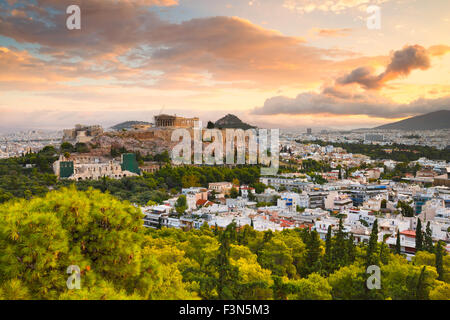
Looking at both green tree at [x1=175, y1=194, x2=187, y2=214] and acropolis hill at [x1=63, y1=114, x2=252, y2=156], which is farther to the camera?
acropolis hill at [x1=63, y1=114, x2=252, y2=156]

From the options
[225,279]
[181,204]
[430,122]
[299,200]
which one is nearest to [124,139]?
[181,204]

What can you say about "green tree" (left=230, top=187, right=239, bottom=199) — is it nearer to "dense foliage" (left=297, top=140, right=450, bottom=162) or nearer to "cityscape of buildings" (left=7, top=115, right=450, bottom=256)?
"cityscape of buildings" (left=7, top=115, right=450, bottom=256)

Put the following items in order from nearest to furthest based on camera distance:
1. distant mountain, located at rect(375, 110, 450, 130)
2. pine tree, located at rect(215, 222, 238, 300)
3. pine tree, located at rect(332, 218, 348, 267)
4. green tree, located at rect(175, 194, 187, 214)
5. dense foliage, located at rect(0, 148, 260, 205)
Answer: pine tree, located at rect(215, 222, 238, 300) < pine tree, located at rect(332, 218, 348, 267) < green tree, located at rect(175, 194, 187, 214) < dense foliage, located at rect(0, 148, 260, 205) < distant mountain, located at rect(375, 110, 450, 130)

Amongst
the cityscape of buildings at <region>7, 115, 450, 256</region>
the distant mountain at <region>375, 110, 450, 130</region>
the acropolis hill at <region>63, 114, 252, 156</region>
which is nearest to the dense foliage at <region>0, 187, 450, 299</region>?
the cityscape of buildings at <region>7, 115, 450, 256</region>

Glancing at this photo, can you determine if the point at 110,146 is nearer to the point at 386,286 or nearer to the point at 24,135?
the point at 386,286

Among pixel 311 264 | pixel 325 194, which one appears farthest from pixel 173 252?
pixel 325 194

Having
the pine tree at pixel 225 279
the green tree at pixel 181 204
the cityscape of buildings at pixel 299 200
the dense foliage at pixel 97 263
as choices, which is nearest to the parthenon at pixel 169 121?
the cityscape of buildings at pixel 299 200

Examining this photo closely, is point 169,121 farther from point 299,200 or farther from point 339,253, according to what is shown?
point 339,253

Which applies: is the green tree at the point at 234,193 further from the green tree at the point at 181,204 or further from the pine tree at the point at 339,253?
the pine tree at the point at 339,253

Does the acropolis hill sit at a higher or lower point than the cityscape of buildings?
higher

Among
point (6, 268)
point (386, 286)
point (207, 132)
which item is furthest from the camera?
point (207, 132)

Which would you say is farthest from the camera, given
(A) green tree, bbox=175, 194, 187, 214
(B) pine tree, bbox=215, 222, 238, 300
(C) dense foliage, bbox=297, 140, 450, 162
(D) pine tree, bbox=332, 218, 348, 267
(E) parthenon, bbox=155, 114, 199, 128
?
(C) dense foliage, bbox=297, 140, 450, 162

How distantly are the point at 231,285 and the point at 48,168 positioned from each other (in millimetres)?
29330

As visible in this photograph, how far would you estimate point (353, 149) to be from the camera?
3002 inches
